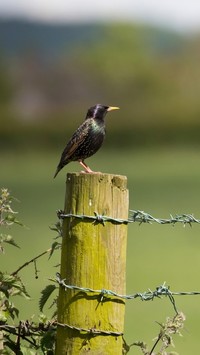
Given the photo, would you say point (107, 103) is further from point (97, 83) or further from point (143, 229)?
point (143, 229)

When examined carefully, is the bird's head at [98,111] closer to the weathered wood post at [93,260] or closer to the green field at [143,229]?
the green field at [143,229]

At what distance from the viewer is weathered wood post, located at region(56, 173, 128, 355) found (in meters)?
2.43

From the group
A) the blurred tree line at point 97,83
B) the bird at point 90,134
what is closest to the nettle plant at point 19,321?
the bird at point 90,134

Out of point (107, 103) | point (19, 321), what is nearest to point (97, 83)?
point (107, 103)

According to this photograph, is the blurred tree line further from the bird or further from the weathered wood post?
the weathered wood post

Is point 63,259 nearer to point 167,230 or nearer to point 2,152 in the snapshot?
point 167,230

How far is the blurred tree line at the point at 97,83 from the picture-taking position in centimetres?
1762

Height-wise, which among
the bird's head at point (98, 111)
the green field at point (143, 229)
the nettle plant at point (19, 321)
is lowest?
the nettle plant at point (19, 321)

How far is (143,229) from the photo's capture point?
9211 mm

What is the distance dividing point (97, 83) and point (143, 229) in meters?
9.41

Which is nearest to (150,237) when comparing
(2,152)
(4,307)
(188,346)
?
(188,346)

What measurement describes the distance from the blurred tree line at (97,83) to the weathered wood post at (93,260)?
1413 cm

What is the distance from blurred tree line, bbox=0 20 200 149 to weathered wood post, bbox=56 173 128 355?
14.1 metres

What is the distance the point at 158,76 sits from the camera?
1948 cm
